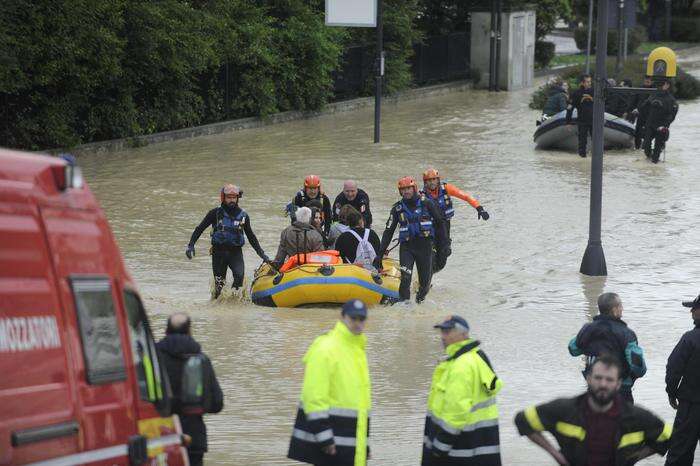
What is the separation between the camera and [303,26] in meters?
35.8

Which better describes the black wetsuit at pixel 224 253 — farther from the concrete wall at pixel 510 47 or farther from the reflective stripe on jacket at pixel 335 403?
the concrete wall at pixel 510 47

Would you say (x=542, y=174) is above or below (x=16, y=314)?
below

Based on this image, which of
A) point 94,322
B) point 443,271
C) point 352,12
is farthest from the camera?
point 352,12

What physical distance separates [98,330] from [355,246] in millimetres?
9798

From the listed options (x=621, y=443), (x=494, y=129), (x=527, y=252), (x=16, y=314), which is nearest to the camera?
(x=16, y=314)

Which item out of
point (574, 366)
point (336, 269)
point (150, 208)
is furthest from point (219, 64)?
point (574, 366)

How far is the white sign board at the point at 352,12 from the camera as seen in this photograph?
3225cm

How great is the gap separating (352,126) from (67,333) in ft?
99.1

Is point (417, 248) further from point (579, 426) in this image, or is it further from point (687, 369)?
point (579, 426)

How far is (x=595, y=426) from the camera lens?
7.07 meters

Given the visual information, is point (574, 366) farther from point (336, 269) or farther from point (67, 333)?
point (67, 333)

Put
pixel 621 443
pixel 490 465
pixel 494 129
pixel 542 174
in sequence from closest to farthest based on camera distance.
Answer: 1. pixel 621 443
2. pixel 490 465
3. pixel 542 174
4. pixel 494 129

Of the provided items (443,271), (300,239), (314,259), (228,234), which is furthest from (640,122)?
(228,234)

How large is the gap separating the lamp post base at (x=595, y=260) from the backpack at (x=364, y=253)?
11.2ft
